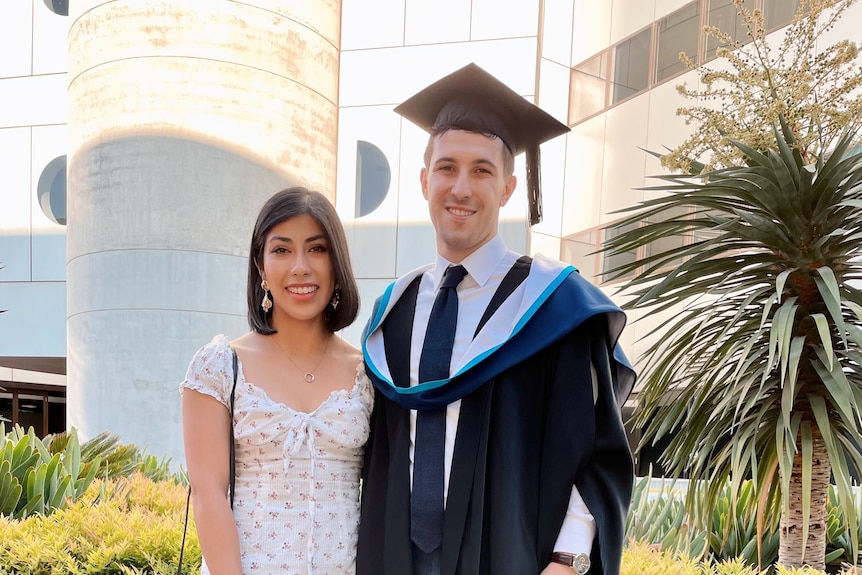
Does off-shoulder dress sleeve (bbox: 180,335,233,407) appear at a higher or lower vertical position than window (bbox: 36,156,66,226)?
lower

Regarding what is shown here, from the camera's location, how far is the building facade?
7727mm

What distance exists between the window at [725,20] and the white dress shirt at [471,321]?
28.0 feet

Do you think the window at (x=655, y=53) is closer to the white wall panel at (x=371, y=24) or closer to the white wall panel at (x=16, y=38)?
the white wall panel at (x=371, y=24)

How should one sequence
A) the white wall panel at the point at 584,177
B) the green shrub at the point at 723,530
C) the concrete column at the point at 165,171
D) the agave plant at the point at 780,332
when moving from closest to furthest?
1. the agave plant at the point at 780,332
2. the green shrub at the point at 723,530
3. the concrete column at the point at 165,171
4. the white wall panel at the point at 584,177

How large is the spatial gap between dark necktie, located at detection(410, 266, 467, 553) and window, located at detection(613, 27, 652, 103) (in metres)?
9.70

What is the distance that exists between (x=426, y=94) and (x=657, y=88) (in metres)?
9.07

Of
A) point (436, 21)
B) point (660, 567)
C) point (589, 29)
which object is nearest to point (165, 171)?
point (436, 21)

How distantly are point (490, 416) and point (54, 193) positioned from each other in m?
11.6

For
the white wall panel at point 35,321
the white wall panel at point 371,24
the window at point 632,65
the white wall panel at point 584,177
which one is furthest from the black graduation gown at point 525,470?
the white wall panel at point 35,321

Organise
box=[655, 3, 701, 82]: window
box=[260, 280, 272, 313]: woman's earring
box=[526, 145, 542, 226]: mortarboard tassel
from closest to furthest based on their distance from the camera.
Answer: box=[260, 280, 272, 313]: woman's earring
box=[526, 145, 542, 226]: mortarboard tassel
box=[655, 3, 701, 82]: window

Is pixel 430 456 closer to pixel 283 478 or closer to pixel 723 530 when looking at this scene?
pixel 283 478

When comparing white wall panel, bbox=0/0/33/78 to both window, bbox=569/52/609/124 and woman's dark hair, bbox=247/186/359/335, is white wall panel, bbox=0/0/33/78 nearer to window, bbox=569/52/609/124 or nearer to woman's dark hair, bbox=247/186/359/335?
window, bbox=569/52/609/124

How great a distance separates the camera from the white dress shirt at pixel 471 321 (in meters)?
1.82

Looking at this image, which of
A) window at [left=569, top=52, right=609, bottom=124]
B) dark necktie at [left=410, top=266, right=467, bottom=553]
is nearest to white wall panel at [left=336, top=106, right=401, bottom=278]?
window at [left=569, top=52, right=609, bottom=124]
